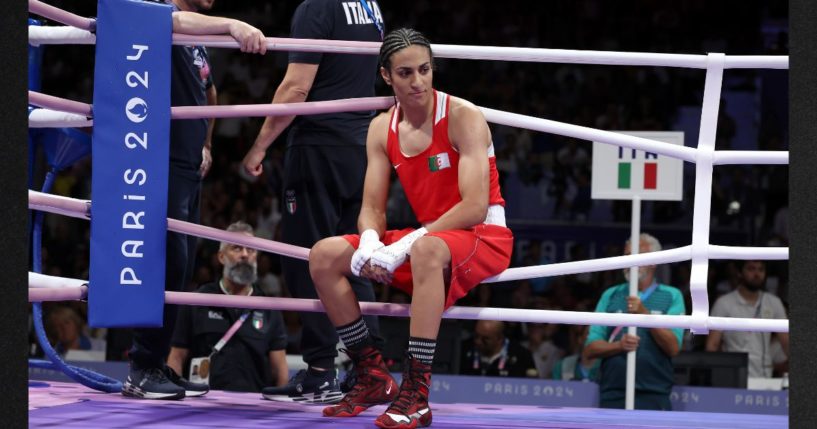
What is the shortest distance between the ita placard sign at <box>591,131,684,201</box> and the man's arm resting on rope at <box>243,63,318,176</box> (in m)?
3.22

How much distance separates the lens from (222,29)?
3395mm

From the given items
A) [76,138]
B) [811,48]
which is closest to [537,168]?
[76,138]

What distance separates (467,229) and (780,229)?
766 cm

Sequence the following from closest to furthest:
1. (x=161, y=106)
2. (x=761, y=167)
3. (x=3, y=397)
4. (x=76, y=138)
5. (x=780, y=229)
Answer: (x=3, y=397), (x=161, y=106), (x=76, y=138), (x=780, y=229), (x=761, y=167)

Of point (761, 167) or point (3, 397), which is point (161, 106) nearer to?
point (3, 397)

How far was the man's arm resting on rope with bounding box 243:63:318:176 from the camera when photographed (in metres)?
3.66

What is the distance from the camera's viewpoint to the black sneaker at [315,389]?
12.3 ft

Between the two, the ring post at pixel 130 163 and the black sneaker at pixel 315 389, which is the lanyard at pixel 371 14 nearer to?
the ring post at pixel 130 163

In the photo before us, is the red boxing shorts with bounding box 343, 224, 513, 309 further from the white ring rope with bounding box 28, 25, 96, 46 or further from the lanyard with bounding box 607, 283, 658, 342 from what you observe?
the lanyard with bounding box 607, 283, 658, 342

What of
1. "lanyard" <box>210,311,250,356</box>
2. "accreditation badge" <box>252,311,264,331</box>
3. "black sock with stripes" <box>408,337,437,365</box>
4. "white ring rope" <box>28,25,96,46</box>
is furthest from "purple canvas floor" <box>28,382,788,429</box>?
"accreditation badge" <box>252,311,264,331</box>

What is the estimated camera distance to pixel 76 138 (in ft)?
13.2

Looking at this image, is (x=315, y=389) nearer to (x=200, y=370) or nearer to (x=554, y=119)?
(x=200, y=370)

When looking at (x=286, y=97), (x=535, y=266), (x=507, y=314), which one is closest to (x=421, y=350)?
(x=507, y=314)

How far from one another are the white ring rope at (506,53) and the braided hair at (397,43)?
71 millimetres
